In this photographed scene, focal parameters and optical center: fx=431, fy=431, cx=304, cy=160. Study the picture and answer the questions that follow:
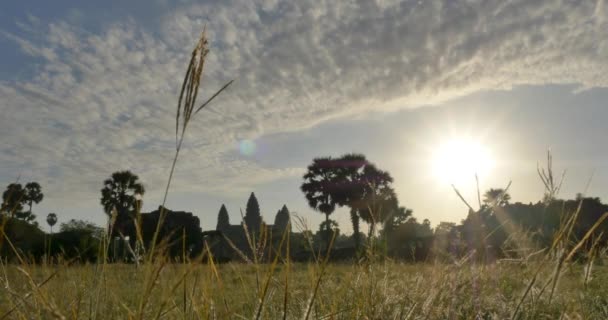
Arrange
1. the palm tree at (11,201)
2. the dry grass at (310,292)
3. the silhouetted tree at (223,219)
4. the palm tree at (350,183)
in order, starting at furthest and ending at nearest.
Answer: the silhouetted tree at (223,219) → the palm tree at (350,183) → the palm tree at (11,201) → the dry grass at (310,292)

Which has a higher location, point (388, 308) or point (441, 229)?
point (441, 229)

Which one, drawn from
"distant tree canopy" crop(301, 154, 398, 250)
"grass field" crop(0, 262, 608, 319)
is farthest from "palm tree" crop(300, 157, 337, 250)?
"grass field" crop(0, 262, 608, 319)

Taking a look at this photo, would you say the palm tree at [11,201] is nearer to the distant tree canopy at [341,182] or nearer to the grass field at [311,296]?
the grass field at [311,296]

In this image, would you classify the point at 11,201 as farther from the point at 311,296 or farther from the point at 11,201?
the point at 311,296

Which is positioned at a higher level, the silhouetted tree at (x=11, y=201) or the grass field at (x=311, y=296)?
the silhouetted tree at (x=11, y=201)

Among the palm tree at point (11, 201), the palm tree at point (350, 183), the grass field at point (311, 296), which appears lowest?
the grass field at point (311, 296)

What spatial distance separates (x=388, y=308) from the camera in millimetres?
2178

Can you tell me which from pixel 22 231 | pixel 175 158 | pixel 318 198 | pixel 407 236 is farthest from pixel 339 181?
pixel 175 158

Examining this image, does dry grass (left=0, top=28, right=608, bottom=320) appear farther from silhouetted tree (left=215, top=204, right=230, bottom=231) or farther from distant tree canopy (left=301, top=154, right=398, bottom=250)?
silhouetted tree (left=215, top=204, right=230, bottom=231)

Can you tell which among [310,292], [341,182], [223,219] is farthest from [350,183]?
[223,219]

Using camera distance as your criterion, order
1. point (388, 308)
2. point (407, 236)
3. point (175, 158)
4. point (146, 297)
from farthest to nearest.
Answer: point (407, 236)
point (388, 308)
point (175, 158)
point (146, 297)

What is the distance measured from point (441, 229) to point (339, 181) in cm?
3854

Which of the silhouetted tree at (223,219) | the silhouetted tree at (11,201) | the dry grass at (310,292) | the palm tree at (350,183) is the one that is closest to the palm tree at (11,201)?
the silhouetted tree at (11,201)

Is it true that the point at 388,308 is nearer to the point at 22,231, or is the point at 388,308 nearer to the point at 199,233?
the point at 22,231
